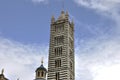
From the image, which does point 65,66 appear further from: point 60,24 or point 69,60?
point 60,24

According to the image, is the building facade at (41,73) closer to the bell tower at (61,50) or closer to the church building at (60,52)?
the church building at (60,52)

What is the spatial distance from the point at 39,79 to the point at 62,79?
4.21 m

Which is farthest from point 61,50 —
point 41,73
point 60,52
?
point 41,73

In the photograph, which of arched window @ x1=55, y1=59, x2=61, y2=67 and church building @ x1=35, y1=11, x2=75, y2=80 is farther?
arched window @ x1=55, y1=59, x2=61, y2=67

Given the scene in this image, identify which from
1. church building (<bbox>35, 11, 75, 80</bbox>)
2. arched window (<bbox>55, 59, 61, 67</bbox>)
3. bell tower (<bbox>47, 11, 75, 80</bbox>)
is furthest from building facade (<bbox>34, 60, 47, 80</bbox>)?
arched window (<bbox>55, 59, 61, 67</bbox>)

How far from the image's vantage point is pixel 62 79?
58219 millimetres

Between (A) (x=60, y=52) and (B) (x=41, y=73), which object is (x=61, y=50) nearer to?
(A) (x=60, y=52)

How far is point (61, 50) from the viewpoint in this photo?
61.5 meters

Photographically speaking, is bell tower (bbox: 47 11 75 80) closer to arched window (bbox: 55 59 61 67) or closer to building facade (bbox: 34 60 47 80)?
arched window (bbox: 55 59 61 67)

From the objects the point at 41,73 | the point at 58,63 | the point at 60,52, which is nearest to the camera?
the point at 41,73

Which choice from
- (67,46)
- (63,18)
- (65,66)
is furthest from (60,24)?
(65,66)

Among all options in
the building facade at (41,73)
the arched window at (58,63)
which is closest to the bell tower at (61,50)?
the arched window at (58,63)

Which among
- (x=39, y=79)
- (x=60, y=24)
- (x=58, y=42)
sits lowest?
(x=39, y=79)

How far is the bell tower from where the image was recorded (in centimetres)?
5906
